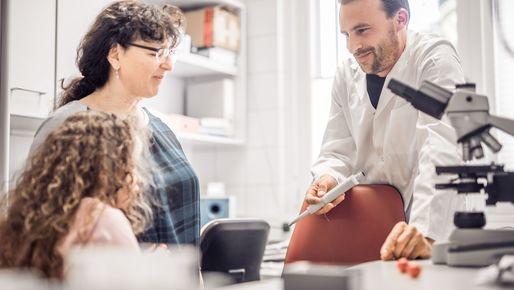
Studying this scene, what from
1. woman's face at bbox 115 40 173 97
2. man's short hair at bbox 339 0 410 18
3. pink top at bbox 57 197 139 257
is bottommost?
pink top at bbox 57 197 139 257

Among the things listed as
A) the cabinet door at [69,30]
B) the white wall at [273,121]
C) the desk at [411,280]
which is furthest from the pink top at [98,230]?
the white wall at [273,121]

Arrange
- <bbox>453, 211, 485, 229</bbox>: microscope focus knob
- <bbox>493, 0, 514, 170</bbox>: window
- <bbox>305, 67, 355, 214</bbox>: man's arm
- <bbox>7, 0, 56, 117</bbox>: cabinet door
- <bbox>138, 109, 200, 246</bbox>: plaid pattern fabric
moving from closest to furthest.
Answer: <bbox>453, 211, 485, 229</bbox>: microscope focus knob < <bbox>305, 67, 355, 214</bbox>: man's arm < <bbox>138, 109, 200, 246</bbox>: plaid pattern fabric < <bbox>7, 0, 56, 117</bbox>: cabinet door < <bbox>493, 0, 514, 170</bbox>: window

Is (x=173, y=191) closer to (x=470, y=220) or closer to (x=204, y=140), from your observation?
(x=470, y=220)

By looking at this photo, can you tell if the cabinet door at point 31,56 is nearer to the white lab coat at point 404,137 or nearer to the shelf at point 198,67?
the shelf at point 198,67

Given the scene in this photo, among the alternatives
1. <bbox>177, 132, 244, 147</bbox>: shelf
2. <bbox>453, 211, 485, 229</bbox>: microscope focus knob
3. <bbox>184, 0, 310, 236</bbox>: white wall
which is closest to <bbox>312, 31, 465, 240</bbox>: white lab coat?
<bbox>453, 211, 485, 229</bbox>: microscope focus knob

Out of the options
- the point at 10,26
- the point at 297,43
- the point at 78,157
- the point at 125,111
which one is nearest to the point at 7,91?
the point at 10,26

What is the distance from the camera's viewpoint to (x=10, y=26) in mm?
2184

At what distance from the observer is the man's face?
183cm

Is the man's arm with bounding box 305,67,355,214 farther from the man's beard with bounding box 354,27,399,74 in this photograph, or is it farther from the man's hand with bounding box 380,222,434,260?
the man's hand with bounding box 380,222,434,260

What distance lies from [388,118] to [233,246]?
0.68 metres

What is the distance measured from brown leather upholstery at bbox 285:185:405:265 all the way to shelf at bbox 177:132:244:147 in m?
1.54

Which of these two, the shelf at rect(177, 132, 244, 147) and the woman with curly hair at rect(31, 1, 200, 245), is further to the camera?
the shelf at rect(177, 132, 244, 147)

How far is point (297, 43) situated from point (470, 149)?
2.70 meters

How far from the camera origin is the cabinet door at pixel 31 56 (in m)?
2.24
